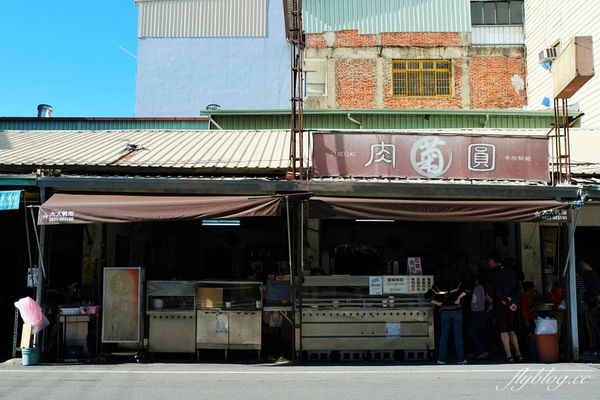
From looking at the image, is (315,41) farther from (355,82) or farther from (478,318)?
(478,318)

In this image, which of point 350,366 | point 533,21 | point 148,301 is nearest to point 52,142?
point 148,301

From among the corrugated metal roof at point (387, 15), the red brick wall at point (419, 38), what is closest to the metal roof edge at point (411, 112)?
the red brick wall at point (419, 38)

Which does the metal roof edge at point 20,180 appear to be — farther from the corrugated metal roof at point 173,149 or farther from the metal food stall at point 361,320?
the metal food stall at point 361,320

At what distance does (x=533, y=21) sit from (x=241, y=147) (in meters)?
13.7

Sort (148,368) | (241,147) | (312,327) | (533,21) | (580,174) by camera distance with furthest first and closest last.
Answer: (533,21) → (241,147) → (580,174) → (312,327) → (148,368)

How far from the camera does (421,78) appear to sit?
21.2 m

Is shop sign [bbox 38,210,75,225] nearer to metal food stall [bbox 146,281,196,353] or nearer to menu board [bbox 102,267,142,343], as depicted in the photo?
menu board [bbox 102,267,142,343]

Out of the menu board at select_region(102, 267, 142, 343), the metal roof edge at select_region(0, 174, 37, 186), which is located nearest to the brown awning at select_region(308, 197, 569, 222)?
the menu board at select_region(102, 267, 142, 343)

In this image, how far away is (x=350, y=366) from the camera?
911 cm

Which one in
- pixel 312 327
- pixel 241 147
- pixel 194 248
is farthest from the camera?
pixel 194 248

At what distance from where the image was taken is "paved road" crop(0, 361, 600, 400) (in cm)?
712

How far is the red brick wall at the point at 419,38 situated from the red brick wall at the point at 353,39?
542 millimetres

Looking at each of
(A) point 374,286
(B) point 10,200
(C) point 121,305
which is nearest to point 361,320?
(A) point 374,286

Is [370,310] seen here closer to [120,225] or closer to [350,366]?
[350,366]
